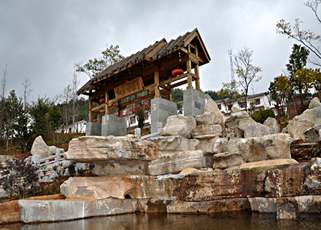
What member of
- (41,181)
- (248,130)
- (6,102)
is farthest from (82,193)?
(6,102)

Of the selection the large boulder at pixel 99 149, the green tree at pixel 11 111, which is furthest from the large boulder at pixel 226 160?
the green tree at pixel 11 111

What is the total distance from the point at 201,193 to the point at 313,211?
2.93m

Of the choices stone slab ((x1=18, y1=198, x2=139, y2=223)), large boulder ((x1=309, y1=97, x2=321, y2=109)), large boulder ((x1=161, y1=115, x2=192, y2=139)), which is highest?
large boulder ((x1=309, y1=97, x2=321, y2=109))

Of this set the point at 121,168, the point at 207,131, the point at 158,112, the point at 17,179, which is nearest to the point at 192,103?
the point at 158,112

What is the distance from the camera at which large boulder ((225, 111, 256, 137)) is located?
10.6 metres

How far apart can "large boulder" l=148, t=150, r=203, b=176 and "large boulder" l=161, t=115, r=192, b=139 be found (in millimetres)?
1507

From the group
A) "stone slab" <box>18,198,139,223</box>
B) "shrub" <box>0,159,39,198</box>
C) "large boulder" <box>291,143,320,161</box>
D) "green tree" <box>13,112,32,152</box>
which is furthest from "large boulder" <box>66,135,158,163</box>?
"green tree" <box>13,112,32,152</box>

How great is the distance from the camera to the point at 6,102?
26875mm

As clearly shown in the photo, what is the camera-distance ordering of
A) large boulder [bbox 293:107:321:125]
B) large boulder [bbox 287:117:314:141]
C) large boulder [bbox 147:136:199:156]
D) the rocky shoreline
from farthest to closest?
large boulder [bbox 293:107:321:125] → large boulder [bbox 147:136:199:156] → large boulder [bbox 287:117:314:141] → the rocky shoreline

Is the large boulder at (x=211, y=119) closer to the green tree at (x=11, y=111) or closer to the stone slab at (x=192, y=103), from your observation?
the stone slab at (x=192, y=103)

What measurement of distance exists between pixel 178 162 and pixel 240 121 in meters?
3.50

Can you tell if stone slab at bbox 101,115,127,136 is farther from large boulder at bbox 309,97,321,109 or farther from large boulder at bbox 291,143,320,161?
large boulder at bbox 309,97,321,109

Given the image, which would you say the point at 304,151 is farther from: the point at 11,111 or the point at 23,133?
the point at 11,111

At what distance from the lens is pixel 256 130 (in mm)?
9789
